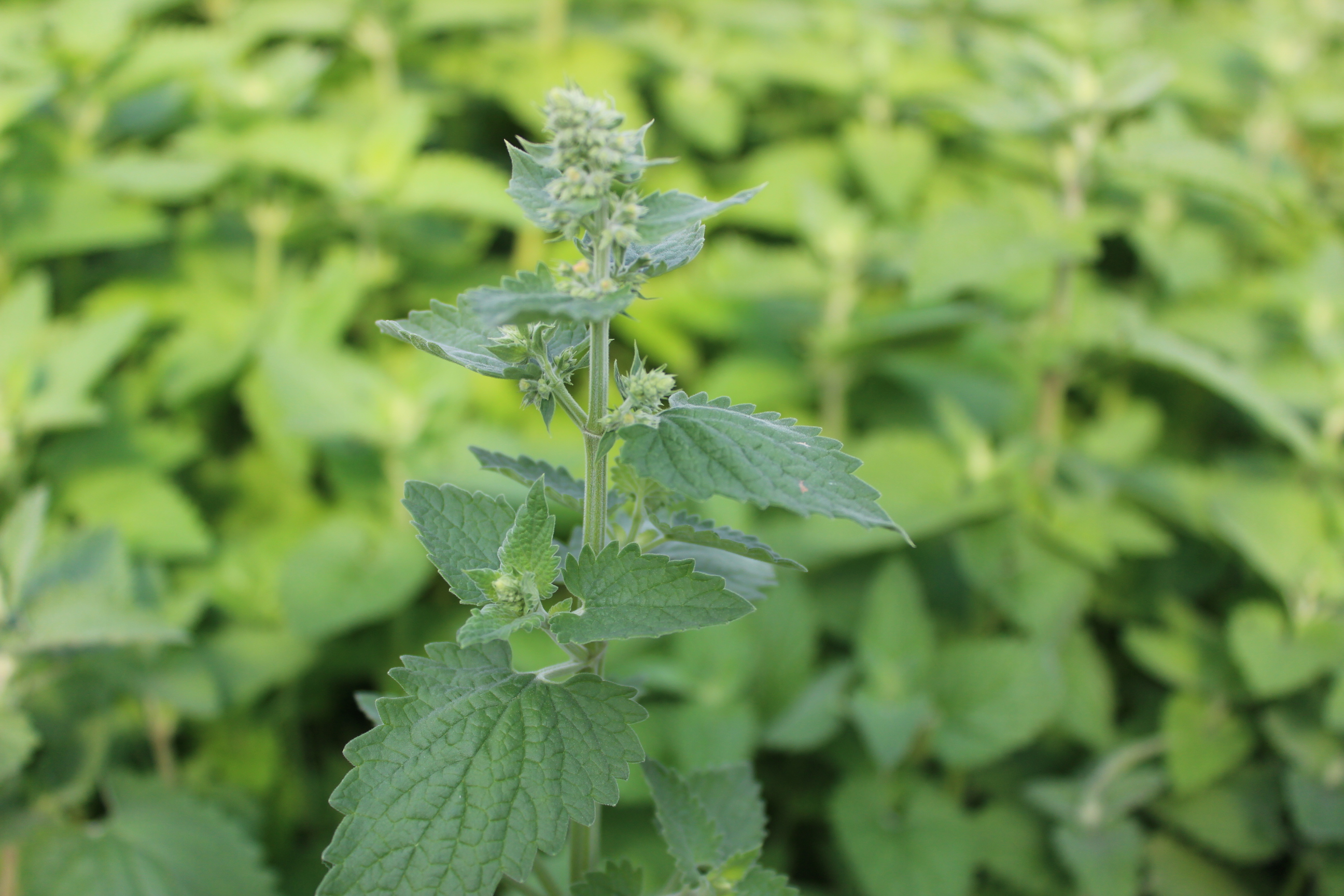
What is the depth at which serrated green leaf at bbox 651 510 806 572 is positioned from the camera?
3.56 ft

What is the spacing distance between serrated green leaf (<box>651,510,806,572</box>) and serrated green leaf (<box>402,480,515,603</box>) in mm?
201

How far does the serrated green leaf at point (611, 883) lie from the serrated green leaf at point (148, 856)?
0.95 m

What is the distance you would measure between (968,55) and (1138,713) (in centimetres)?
261

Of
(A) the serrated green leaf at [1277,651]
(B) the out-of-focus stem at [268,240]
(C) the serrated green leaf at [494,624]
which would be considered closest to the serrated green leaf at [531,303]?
(C) the serrated green leaf at [494,624]

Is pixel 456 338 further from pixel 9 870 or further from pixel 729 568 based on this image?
pixel 9 870

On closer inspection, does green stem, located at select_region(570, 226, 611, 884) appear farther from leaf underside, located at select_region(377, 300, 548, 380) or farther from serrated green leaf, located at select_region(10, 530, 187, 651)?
serrated green leaf, located at select_region(10, 530, 187, 651)

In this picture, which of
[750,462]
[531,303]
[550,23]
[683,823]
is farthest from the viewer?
[550,23]

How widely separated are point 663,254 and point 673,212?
102mm

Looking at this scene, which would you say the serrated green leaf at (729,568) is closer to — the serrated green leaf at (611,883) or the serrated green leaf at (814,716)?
the serrated green leaf at (611,883)

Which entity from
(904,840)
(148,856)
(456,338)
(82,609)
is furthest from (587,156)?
(904,840)

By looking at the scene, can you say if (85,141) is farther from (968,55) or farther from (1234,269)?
(1234,269)

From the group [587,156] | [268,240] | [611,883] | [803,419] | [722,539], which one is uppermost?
[587,156]

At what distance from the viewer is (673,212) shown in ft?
3.39

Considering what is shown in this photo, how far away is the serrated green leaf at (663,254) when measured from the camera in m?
1.09
